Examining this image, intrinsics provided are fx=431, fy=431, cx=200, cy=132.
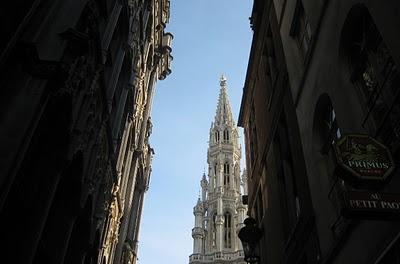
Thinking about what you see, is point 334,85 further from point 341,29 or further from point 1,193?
point 1,193

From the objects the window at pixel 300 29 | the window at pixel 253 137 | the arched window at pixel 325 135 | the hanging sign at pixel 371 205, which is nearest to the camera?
the hanging sign at pixel 371 205

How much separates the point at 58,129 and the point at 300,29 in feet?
34.5

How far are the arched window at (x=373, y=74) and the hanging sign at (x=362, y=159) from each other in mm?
1034

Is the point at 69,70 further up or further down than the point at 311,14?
further down

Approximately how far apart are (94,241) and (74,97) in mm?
7265

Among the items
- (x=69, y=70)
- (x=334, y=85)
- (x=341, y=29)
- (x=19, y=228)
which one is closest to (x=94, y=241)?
(x=19, y=228)

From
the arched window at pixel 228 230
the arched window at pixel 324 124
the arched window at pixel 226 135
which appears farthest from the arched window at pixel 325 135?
the arched window at pixel 226 135

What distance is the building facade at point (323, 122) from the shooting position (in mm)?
8625

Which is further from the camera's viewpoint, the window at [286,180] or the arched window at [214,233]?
the arched window at [214,233]

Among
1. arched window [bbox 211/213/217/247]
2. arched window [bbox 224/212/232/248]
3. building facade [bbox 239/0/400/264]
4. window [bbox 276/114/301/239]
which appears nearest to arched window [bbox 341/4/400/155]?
building facade [bbox 239/0/400/264]

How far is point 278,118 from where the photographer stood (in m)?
Result: 19.6

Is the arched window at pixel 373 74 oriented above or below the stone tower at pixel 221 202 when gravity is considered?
below

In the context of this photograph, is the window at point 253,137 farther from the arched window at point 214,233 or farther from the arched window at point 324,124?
the arched window at point 214,233

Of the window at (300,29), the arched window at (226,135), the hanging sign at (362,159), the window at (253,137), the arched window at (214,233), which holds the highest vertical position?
the arched window at (226,135)
